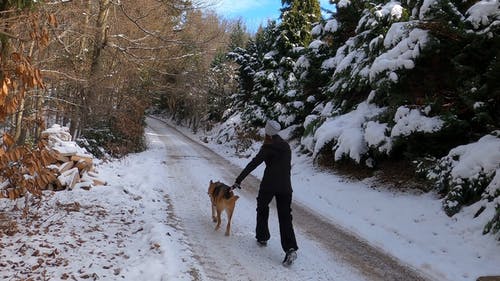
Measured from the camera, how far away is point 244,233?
24.0 feet

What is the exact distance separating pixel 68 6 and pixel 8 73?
37.1 feet

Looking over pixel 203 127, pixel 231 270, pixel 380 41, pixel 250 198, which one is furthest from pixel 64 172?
pixel 203 127

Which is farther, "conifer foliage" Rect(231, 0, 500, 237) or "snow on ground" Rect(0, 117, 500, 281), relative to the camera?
"conifer foliage" Rect(231, 0, 500, 237)

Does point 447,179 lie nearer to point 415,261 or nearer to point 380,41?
point 415,261

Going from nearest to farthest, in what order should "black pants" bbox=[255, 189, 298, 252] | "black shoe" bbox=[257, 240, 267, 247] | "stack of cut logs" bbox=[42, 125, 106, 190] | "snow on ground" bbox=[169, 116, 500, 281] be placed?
"black pants" bbox=[255, 189, 298, 252] → "snow on ground" bbox=[169, 116, 500, 281] → "black shoe" bbox=[257, 240, 267, 247] → "stack of cut logs" bbox=[42, 125, 106, 190]

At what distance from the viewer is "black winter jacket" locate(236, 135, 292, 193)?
6320 millimetres

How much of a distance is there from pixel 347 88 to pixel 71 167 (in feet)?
27.6

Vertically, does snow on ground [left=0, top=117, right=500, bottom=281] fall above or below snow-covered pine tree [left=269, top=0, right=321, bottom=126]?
below

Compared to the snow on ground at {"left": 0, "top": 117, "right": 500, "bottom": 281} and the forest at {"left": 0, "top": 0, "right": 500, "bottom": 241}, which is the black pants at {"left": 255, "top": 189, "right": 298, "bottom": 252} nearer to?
the snow on ground at {"left": 0, "top": 117, "right": 500, "bottom": 281}

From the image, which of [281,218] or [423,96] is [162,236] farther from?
[423,96]

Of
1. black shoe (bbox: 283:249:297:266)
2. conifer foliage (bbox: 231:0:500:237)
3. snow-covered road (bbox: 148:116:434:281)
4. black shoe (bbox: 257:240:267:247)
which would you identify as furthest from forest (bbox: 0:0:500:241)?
black shoe (bbox: 257:240:267:247)

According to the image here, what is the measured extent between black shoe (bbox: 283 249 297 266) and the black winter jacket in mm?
886

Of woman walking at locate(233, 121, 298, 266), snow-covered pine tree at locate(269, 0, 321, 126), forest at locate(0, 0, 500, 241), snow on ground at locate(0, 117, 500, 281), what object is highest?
snow-covered pine tree at locate(269, 0, 321, 126)

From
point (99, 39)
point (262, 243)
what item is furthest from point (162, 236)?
point (99, 39)
